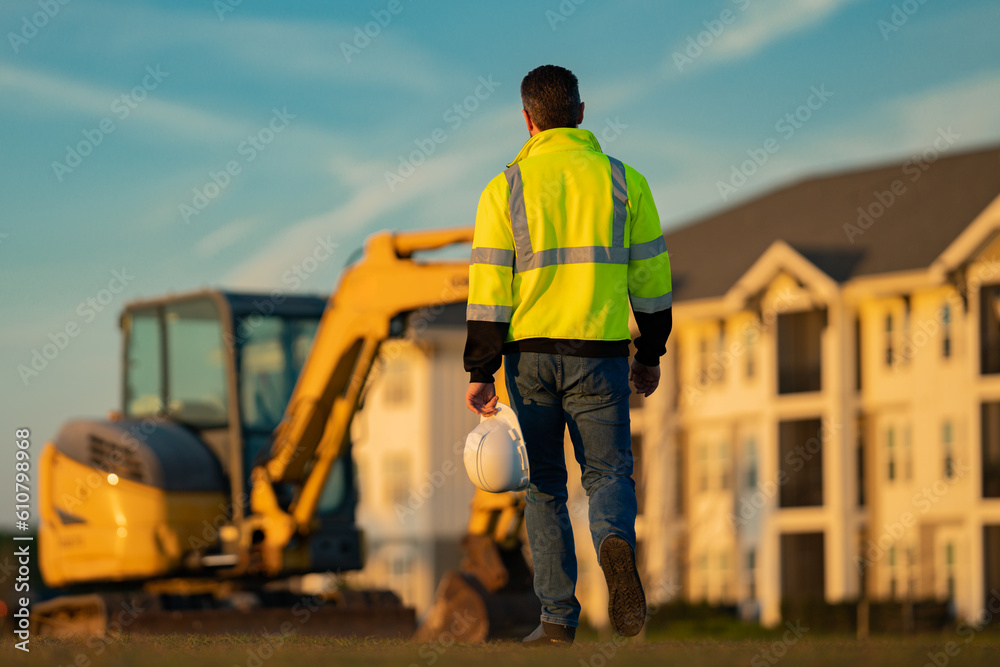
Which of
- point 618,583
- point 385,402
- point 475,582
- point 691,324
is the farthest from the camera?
point 385,402

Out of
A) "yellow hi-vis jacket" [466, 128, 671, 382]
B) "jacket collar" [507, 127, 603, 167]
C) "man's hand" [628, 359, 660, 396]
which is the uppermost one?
"jacket collar" [507, 127, 603, 167]

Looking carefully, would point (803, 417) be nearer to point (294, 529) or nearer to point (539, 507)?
point (294, 529)

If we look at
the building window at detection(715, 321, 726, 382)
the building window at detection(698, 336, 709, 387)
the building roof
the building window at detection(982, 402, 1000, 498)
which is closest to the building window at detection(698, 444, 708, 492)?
the building window at detection(698, 336, 709, 387)

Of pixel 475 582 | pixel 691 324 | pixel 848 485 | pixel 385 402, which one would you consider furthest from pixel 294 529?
pixel 385 402

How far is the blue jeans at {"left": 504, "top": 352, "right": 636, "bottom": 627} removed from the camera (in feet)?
20.4

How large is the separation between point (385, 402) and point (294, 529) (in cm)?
3062

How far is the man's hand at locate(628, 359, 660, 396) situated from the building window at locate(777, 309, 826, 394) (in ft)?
95.4

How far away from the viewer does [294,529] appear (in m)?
13.8

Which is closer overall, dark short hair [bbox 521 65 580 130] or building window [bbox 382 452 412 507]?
dark short hair [bbox 521 65 580 130]

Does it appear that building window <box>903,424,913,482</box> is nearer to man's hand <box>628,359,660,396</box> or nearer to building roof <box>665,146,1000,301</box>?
building roof <box>665,146,1000,301</box>

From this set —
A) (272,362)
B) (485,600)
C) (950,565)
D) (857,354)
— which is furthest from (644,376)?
(857,354)

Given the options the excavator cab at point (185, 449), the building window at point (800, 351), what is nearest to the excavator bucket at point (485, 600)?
the excavator cab at point (185, 449)

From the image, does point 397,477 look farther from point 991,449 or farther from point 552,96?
point 552,96

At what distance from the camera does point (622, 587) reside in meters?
5.91
